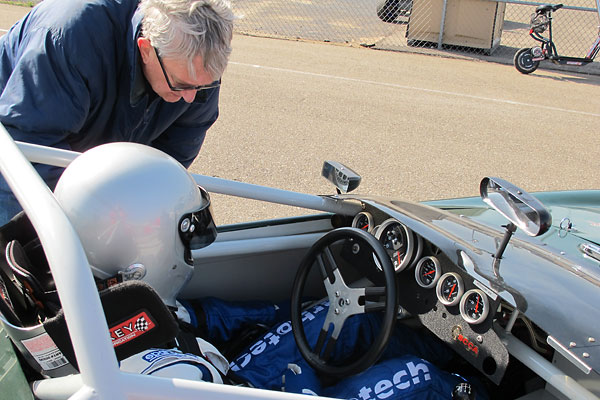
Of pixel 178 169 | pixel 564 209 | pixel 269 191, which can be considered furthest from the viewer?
pixel 564 209

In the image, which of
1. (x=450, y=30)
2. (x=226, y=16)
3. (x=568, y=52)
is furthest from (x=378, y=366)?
(x=568, y=52)

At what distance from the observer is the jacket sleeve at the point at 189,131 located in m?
2.87

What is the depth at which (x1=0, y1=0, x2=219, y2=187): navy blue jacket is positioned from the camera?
2.21m

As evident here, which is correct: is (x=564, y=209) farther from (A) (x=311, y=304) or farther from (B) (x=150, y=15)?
(B) (x=150, y=15)

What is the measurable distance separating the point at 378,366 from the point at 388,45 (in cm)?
896

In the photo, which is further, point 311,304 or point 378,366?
point 311,304

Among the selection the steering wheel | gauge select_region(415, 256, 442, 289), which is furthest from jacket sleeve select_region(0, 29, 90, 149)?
gauge select_region(415, 256, 442, 289)

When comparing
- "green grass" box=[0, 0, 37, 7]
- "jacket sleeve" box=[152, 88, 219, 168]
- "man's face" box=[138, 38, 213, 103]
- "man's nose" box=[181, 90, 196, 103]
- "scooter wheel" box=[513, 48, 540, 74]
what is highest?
"man's face" box=[138, 38, 213, 103]

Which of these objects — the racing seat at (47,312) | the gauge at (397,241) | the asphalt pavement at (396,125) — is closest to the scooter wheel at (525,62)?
the asphalt pavement at (396,125)

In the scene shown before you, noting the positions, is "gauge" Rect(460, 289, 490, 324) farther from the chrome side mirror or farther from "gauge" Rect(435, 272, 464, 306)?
the chrome side mirror

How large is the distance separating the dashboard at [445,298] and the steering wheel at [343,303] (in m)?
0.11

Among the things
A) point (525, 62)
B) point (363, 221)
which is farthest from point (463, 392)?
point (525, 62)

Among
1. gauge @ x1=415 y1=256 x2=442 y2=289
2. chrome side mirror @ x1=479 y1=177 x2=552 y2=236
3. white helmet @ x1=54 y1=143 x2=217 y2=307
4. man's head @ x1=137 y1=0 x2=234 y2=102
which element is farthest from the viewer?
gauge @ x1=415 y1=256 x2=442 y2=289

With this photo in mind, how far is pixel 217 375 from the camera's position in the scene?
1767 mm
